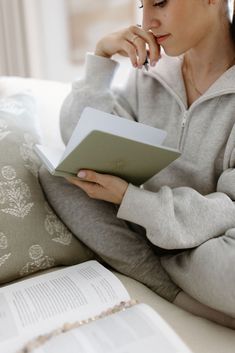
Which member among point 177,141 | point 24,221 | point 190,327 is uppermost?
point 177,141

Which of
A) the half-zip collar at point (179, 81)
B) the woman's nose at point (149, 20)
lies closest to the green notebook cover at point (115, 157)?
the half-zip collar at point (179, 81)

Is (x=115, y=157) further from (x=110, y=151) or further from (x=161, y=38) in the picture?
(x=161, y=38)

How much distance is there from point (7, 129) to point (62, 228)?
26cm

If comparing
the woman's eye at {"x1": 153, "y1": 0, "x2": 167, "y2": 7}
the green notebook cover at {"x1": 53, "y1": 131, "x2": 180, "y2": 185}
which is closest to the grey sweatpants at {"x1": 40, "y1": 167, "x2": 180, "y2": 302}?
the green notebook cover at {"x1": 53, "y1": 131, "x2": 180, "y2": 185}

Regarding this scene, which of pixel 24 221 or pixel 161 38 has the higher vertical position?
pixel 161 38

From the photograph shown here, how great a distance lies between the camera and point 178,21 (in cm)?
97

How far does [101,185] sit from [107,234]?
0.13 metres

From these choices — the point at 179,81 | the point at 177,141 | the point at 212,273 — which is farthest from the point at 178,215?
the point at 179,81

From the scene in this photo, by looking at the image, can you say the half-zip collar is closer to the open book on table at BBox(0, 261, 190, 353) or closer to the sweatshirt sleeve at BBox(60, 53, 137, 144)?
the sweatshirt sleeve at BBox(60, 53, 137, 144)

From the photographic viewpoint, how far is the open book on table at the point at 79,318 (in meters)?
0.68

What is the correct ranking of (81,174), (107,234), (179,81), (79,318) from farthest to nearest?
(179,81), (107,234), (81,174), (79,318)

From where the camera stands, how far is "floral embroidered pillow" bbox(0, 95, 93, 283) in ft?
2.97

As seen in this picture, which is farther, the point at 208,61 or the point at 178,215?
the point at 208,61

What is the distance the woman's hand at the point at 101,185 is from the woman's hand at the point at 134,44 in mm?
329
